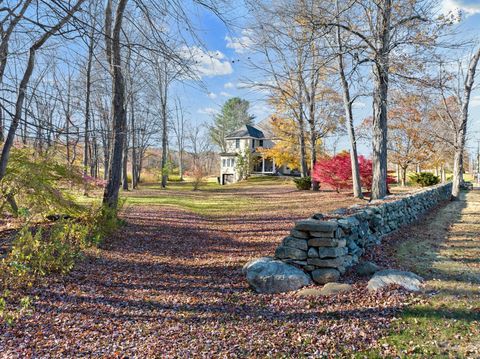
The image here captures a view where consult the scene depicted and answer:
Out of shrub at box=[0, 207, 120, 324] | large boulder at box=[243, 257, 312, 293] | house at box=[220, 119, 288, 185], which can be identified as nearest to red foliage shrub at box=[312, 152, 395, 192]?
large boulder at box=[243, 257, 312, 293]

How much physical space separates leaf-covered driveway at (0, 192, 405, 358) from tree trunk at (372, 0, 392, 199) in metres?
6.17

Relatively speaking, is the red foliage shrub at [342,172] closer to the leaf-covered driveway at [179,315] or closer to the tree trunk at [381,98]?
the tree trunk at [381,98]

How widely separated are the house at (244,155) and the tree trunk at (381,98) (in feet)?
81.1

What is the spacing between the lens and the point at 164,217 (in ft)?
33.3

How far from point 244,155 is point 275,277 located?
102ft

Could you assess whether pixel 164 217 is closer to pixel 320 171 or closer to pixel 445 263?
pixel 445 263

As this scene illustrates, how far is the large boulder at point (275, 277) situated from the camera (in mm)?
4574

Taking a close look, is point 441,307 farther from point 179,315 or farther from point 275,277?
point 179,315

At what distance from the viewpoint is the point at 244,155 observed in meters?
Result: 35.5

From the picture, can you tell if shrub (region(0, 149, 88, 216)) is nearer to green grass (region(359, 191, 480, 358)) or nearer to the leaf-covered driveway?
the leaf-covered driveway

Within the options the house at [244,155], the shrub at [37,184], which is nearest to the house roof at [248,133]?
the house at [244,155]

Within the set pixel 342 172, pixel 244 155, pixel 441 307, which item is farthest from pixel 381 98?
pixel 244 155

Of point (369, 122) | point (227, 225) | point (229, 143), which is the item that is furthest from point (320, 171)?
point (229, 143)

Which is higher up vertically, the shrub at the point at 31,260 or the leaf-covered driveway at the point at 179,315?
the shrub at the point at 31,260
